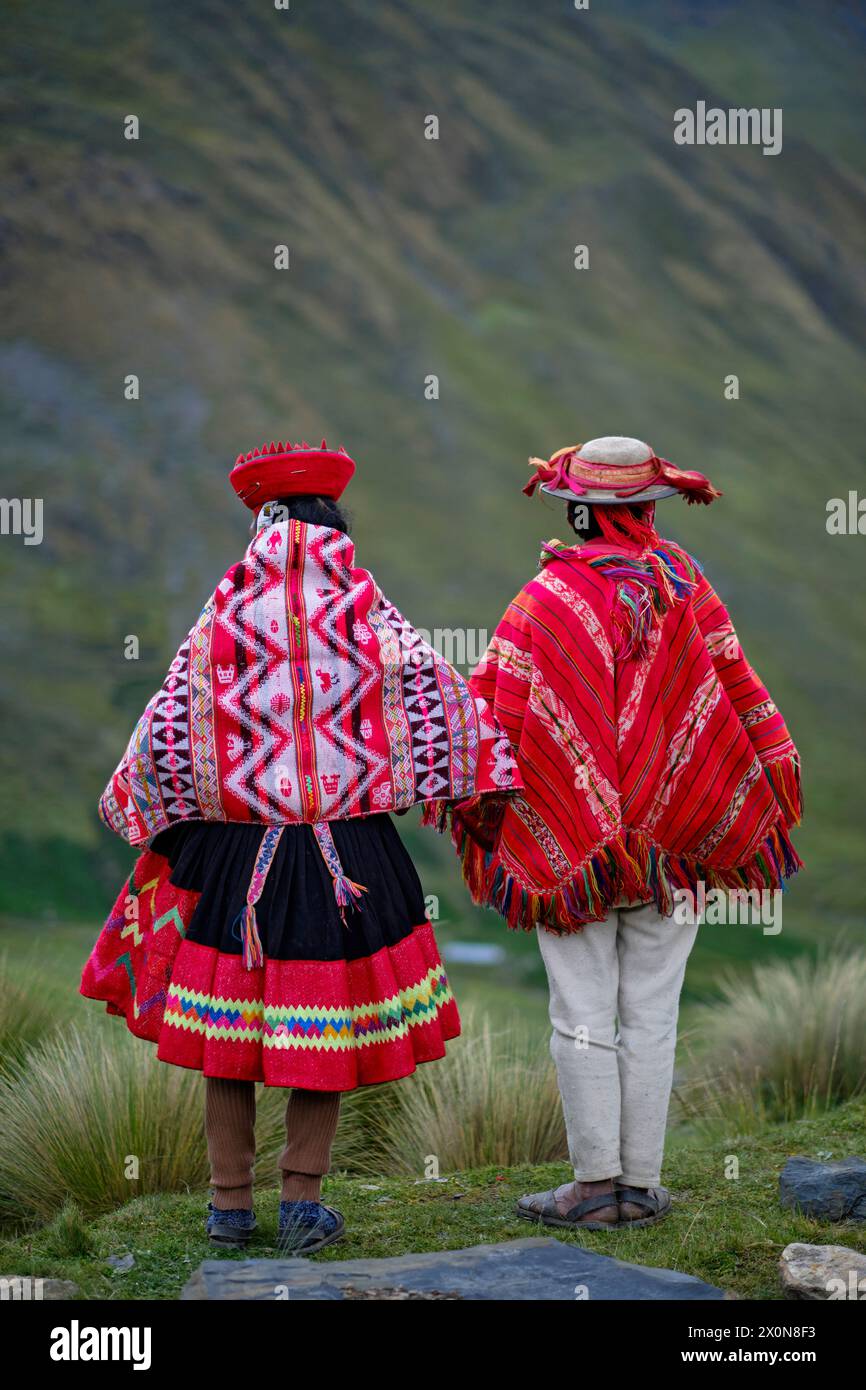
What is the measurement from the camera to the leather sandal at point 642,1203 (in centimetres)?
385

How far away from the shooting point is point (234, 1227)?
359 centimetres

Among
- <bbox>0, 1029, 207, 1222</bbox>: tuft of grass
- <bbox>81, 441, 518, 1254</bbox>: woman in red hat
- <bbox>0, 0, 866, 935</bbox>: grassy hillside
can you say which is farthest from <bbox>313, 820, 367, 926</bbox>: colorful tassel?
<bbox>0, 0, 866, 935</bbox>: grassy hillside

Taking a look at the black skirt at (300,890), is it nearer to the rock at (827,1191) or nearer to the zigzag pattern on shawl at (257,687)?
the zigzag pattern on shawl at (257,687)

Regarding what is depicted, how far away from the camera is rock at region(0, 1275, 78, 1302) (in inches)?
132

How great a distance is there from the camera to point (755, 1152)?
187 inches

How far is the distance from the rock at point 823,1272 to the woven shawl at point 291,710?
50.3 inches

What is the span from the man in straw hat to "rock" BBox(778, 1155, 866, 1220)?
353 mm

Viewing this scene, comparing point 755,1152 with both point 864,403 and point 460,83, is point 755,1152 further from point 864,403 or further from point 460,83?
point 460,83

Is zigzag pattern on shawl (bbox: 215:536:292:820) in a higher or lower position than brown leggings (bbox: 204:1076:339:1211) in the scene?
higher

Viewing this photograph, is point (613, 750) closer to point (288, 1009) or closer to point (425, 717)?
point (425, 717)

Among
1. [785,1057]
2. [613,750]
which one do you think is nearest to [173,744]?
[613,750]

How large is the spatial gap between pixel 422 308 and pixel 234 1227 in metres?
13.3

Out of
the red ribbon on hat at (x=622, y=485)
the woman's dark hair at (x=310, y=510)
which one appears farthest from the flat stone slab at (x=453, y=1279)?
the red ribbon on hat at (x=622, y=485)

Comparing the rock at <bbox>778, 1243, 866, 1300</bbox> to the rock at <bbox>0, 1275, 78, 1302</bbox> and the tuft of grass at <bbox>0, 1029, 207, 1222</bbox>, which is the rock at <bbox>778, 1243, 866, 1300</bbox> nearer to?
the rock at <bbox>0, 1275, 78, 1302</bbox>
